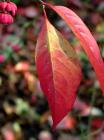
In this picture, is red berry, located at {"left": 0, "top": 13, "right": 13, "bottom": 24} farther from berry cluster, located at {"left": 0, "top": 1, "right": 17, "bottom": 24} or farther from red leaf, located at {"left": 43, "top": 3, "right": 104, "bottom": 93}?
red leaf, located at {"left": 43, "top": 3, "right": 104, "bottom": 93}

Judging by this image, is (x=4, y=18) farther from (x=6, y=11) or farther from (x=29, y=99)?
(x=29, y=99)

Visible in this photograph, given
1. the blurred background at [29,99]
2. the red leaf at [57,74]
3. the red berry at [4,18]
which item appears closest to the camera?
the red leaf at [57,74]

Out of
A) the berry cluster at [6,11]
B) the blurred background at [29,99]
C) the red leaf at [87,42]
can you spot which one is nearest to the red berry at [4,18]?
the berry cluster at [6,11]

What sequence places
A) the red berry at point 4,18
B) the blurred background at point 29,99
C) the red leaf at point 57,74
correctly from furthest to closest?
1. the blurred background at point 29,99
2. the red berry at point 4,18
3. the red leaf at point 57,74

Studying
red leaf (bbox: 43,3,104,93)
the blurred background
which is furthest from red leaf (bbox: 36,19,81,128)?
the blurred background

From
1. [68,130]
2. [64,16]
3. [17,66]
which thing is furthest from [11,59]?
[64,16]

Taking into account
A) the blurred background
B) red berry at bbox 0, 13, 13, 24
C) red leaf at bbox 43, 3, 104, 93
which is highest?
red leaf at bbox 43, 3, 104, 93

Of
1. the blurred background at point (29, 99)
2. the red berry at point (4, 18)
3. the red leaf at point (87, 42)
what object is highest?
the red leaf at point (87, 42)

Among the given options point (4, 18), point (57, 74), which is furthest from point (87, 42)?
point (4, 18)

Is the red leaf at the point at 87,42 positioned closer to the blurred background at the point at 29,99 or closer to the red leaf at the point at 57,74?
the red leaf at the point at 57,74
